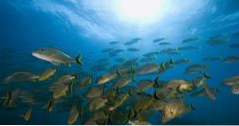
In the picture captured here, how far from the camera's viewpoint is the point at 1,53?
73.9ft

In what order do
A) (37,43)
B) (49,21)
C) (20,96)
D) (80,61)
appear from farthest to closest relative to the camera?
(37,43) → (49,21) → (20,96) → (80,61)

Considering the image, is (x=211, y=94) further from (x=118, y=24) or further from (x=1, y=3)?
(x=118, y=24)

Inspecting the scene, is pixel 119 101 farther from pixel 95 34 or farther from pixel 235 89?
pixel 95 34

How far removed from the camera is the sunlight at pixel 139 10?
25703 mm

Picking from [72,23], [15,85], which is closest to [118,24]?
[72,23]

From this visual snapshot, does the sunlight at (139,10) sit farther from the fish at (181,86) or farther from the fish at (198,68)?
the fish at (181,86)

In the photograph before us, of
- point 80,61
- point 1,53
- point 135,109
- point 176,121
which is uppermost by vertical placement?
point 1,53

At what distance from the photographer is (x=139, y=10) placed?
2752cm

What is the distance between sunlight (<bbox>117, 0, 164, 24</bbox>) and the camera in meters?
25.7

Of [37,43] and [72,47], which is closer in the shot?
[37,43]

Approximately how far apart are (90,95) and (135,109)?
6.79 feet

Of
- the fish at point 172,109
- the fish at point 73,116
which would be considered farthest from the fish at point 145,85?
the fish at point 172,109

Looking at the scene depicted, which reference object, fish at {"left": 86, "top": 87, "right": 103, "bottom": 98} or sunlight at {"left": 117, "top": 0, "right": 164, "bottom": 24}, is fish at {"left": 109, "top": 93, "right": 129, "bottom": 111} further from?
sunlight at {"left": 117, "top": 0, "right": 164, "bottom": 24}

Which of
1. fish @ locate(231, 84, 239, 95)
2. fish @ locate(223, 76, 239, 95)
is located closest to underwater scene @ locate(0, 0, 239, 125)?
fish @ locate(223, 76, 239, 95)
